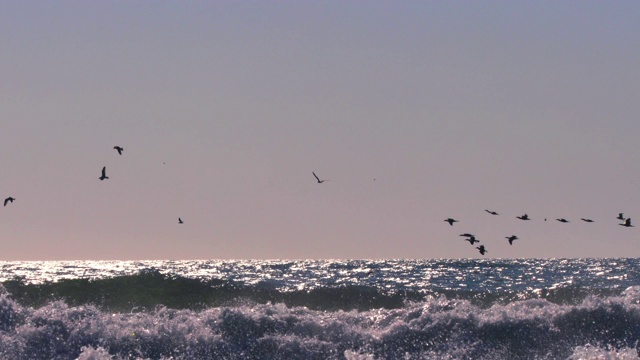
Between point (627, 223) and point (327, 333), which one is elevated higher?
point (627, 223)

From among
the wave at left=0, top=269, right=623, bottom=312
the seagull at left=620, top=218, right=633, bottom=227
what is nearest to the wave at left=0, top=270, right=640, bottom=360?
the seagull at left=620, top=218, right=633, bottom=227

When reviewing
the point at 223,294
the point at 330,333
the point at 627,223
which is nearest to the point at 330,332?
the point at 330,333

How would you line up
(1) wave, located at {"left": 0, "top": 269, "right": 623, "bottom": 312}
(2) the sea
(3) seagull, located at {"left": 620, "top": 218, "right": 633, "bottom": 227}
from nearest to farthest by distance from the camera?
(2) the sea
(3) seagull, located at {"left": 620, "top": 218, "right": 633, "bottom": 227}
(1) wave, located at {"left": 0, "top": 269, "right": 623, "bottom": 312}

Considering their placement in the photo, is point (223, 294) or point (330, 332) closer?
point (330, 332)

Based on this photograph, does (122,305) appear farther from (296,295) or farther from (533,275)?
(533,275)

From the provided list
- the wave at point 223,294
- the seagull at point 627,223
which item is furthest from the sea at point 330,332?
the wave at point 223,294

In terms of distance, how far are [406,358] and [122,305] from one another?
1715 centimetres

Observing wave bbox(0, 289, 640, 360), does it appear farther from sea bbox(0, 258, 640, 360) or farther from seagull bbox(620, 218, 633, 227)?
seagull bbox(620, 218, 633, 227)

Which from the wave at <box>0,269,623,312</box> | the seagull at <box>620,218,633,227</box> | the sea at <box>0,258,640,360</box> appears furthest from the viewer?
the wave at <box>0,269,623,312</box>

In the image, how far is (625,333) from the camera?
2670cm

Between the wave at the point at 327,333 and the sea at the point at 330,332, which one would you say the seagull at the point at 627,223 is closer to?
the sea at the point at 330,332

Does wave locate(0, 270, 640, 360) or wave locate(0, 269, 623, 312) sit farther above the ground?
wave locate(0, 269, 623, 312)

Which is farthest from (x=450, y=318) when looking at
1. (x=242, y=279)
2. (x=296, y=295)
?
(x=242, y=279)

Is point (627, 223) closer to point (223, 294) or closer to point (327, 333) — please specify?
point (327, 333)
